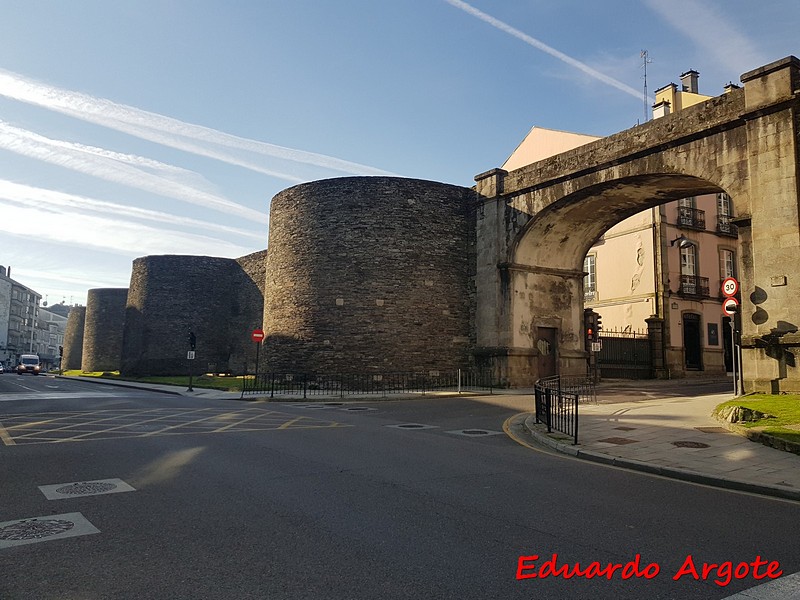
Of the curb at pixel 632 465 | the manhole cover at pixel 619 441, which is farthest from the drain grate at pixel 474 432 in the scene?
the manhole cover at pixel 619 441

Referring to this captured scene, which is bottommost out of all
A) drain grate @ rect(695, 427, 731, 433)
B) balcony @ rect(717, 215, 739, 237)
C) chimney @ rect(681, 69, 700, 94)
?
drain grate @ rect(695, 427, 731, 433)

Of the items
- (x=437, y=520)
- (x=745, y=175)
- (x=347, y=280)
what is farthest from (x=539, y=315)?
(x=437, y=520)

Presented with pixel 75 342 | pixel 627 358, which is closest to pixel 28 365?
pixel 75 342

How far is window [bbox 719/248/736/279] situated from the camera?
114 ft

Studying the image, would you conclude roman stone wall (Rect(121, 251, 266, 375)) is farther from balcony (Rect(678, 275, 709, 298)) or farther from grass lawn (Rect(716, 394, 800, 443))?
grass lawn (Rect(716, 394, 800, 443))

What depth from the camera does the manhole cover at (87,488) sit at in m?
6.07

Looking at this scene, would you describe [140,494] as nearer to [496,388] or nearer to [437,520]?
[437,520]

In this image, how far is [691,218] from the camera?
33344mm

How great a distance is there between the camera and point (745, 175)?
1642 cm

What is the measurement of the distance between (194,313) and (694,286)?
33528mm

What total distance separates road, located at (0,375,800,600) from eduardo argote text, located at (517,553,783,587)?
0.12 feet

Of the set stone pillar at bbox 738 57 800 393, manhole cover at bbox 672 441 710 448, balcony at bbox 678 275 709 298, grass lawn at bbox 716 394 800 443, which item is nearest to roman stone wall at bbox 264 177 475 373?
stone pillar at bbox 738 57 800 393

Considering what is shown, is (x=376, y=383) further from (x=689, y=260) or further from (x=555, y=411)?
(x=689, y=260)

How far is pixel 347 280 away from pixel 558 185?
32.8 feet
